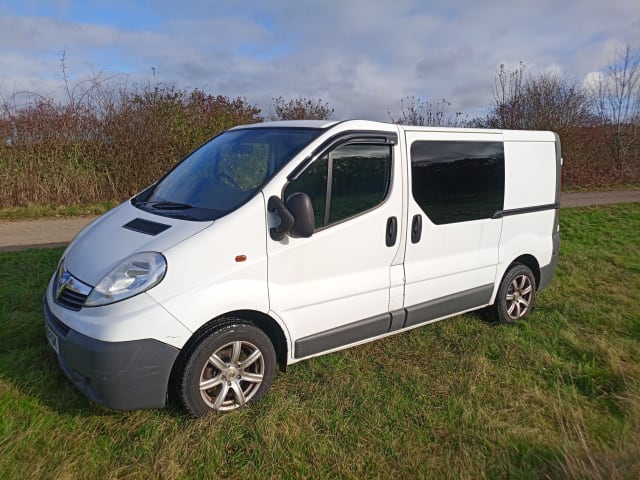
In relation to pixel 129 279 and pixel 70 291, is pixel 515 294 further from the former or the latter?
pixel 70 291

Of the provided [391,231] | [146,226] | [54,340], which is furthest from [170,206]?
[391,231]

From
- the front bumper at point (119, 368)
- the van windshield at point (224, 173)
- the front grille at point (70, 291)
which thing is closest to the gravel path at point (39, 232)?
the van windshield at point (224, 173)

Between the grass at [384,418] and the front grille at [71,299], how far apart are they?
27.2 inches

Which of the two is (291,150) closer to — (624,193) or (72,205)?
(72,205)

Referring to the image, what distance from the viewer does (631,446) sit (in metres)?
2.65

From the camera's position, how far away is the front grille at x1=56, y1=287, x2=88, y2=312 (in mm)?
2791

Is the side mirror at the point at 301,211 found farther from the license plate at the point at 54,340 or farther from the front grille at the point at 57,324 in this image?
the license plate at the point at 54,340

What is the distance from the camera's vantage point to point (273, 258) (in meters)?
3.06

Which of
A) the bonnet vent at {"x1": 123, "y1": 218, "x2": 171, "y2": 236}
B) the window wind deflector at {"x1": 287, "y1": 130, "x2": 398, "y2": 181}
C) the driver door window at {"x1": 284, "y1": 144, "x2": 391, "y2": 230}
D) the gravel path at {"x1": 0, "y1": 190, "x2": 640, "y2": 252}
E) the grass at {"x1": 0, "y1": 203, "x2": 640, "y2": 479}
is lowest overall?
the grass at {"x1": 0, "y1": 203, "x2": 640, "y2": 479}

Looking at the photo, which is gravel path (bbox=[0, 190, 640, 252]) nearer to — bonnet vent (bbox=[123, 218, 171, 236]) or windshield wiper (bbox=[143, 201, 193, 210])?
windshield wiper (bbox=[143, 201, 193, 210])

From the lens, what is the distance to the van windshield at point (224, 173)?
3.21 metres

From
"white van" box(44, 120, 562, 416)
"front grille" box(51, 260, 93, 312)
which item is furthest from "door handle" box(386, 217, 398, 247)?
"front grille" box(51, 260, 93, 312)

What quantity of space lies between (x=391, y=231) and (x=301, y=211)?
95cm

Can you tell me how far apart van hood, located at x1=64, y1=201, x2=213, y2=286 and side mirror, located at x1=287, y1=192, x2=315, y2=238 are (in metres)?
0.53
